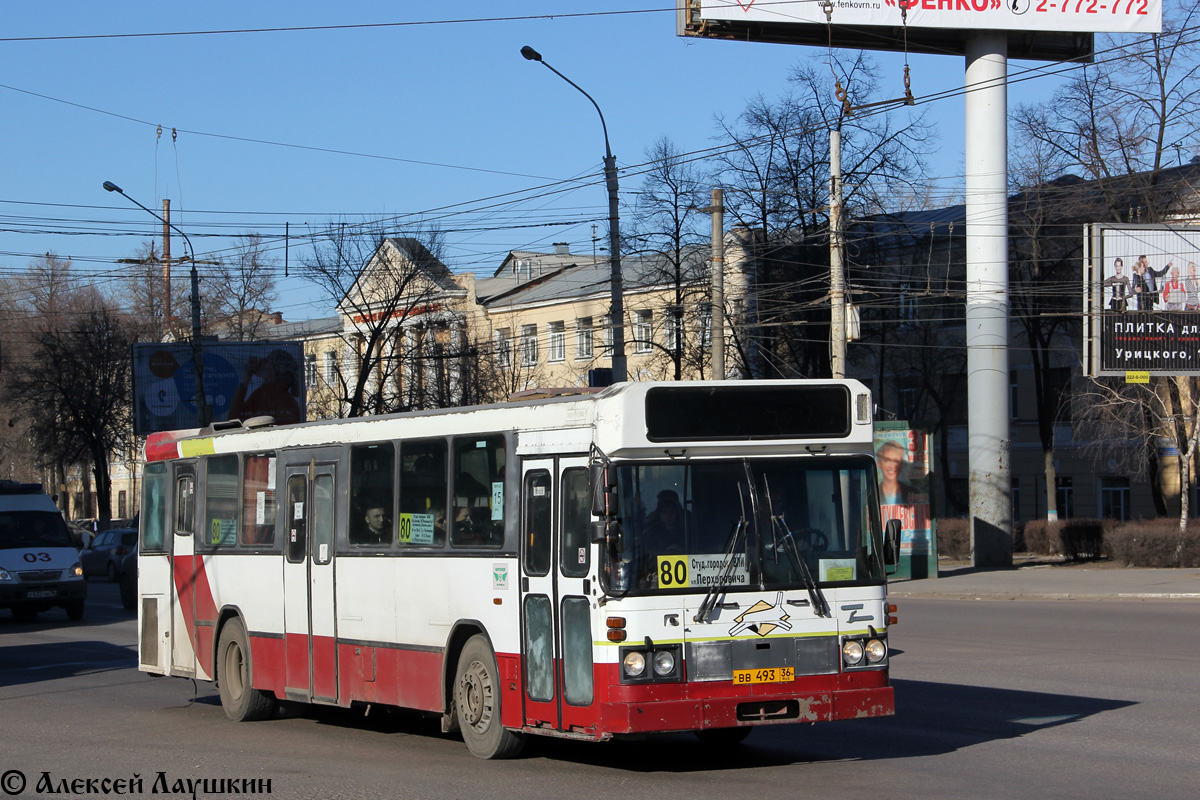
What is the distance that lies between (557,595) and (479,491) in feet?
4.16

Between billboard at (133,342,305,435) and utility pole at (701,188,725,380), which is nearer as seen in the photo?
utility pole at (701,188,725,380)

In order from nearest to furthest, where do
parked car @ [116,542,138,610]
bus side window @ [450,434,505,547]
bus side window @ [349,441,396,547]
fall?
bus side window @ [450,434,505,547] < bus side window @ [349,441,396,547] < parked car @ [116,542,138,610]

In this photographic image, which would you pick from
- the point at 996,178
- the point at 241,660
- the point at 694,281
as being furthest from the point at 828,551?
the point at 694,281

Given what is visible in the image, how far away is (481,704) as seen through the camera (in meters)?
9.53

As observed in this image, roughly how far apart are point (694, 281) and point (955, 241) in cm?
1225

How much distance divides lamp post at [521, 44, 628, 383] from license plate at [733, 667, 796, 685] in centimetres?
1626

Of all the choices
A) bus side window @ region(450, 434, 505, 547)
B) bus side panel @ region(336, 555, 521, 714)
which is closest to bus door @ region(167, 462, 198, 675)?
bus side panel @ region(336, 555, 521, 714)

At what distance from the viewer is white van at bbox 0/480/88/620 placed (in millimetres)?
24766

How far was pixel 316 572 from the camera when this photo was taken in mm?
11484

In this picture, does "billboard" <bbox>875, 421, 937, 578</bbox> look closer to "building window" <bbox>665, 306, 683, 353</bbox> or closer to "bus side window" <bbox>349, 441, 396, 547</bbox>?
"building window" <bbox>665, 306, 683, 353</bbox>

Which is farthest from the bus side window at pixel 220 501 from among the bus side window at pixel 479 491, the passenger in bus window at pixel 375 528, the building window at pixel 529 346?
the building window at pixel 529 346

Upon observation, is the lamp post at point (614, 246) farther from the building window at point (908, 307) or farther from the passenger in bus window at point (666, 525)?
the building window at point (908, 307)

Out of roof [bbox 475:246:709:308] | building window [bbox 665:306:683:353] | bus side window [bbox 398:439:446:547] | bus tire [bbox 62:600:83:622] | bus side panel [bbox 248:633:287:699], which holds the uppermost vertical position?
roof [bbox 475:246:709:308]

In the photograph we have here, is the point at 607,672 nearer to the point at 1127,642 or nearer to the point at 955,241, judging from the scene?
the point at 1127,642
